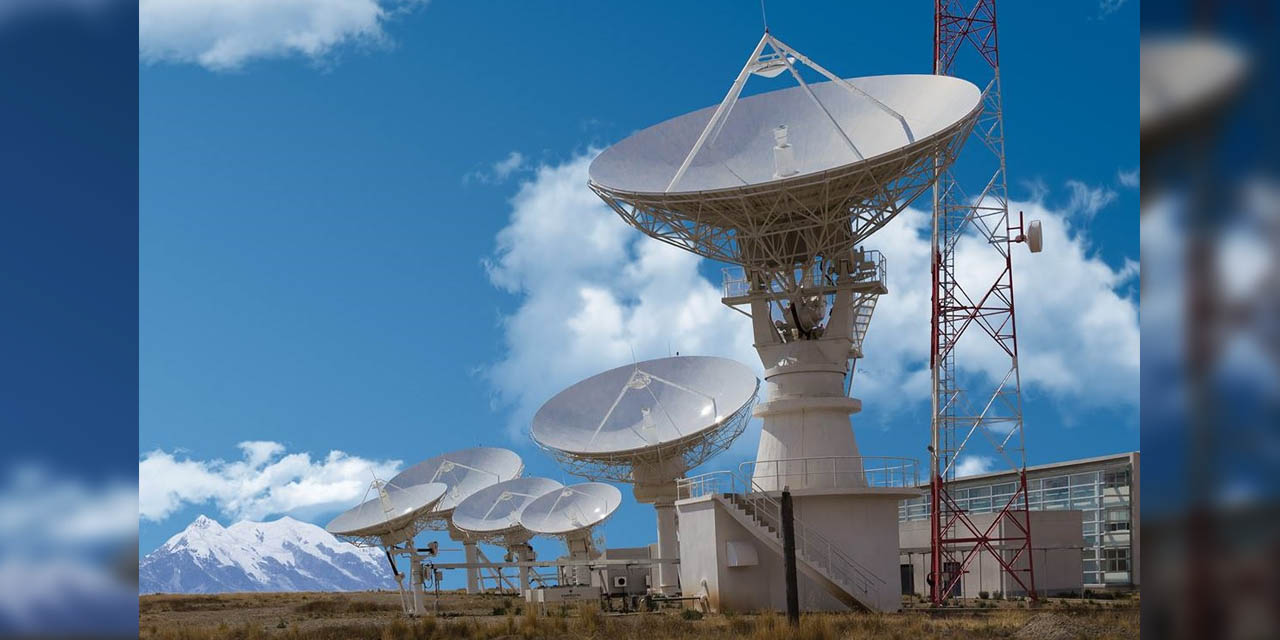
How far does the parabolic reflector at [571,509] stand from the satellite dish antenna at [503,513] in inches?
140

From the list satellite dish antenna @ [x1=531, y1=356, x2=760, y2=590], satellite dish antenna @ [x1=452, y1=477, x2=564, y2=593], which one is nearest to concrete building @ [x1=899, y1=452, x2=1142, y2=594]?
satellite dish antenna @ [x1=531, y1=356, x2=760, y2=590]

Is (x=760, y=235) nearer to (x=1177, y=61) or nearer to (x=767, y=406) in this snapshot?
(x=767, y=406)

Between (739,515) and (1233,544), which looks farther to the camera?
(739,515)

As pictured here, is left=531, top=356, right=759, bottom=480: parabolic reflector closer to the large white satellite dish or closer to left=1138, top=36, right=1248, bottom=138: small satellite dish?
the large white satellite dish

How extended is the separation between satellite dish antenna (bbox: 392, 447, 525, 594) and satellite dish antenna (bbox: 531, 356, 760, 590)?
23164mm

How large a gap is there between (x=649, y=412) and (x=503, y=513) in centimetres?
2067

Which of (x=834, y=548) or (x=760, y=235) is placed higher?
(x=760, y=235)

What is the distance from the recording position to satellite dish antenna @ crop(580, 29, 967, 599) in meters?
33.2

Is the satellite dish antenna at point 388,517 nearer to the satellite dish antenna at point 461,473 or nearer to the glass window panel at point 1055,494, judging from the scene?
the satellite dish antenna at point 461,473

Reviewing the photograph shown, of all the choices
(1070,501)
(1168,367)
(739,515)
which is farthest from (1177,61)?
(1070,501)

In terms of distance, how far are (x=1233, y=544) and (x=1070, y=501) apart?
61391mm

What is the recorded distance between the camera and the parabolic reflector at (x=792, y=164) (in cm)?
3259

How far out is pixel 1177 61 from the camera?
2.74 m

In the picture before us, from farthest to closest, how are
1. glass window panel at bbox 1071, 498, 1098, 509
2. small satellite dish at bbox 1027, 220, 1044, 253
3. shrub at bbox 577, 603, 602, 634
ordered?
glass window panel at bbox 1071, 498, 1098, 509 < small satellite dish at bbox 1027, 220, 1044, 253 < shrub at bbox 577, 603, 602, 634
